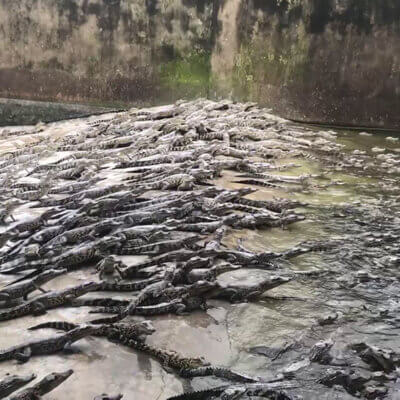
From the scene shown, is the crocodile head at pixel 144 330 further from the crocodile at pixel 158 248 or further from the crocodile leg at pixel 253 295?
the crocodile at pixel 158 248

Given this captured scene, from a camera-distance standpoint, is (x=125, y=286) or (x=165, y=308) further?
(x=125, y=286)

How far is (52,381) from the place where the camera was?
8.69 ft

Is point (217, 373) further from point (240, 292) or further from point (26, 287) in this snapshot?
point (26, 287)

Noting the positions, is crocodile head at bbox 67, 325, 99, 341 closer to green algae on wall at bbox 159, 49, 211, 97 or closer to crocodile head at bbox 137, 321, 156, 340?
crocodile head at bbox 137, 321, 156, 340

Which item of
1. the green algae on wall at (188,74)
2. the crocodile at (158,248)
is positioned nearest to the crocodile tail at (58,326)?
the crocodile at (158,248)

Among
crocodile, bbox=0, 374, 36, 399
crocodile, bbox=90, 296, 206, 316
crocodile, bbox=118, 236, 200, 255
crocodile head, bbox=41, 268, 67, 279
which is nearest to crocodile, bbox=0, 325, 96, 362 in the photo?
crocodile, bbox=0, 374, 36, 399

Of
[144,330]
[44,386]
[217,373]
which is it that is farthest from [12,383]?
[217,373]

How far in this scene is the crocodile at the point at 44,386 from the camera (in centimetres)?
254

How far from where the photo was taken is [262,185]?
6809 millimetres

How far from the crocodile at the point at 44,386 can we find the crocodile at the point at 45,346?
32 centimetres

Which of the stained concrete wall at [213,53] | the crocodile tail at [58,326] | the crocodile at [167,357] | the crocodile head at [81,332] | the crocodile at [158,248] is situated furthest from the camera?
the stained concrete wall at [213,53]

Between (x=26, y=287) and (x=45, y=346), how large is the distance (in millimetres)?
784

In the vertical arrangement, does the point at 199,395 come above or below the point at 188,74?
below

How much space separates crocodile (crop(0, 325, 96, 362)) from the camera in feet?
9.63
